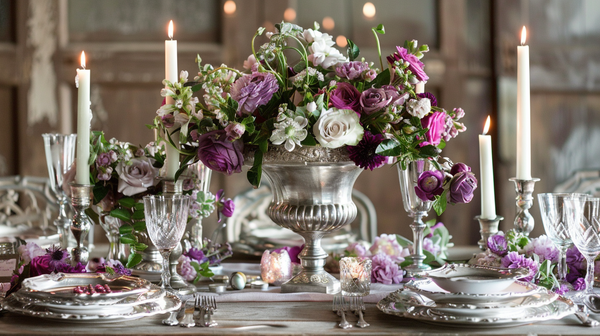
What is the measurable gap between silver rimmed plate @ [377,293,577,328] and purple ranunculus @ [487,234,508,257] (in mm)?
185

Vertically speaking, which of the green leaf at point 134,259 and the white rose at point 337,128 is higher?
the white rose at point 337,128

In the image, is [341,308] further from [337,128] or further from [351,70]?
[351,70]

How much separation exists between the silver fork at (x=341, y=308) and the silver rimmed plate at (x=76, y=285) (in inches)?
11.3

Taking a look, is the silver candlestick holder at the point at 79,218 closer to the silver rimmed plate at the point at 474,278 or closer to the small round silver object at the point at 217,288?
the small round silver object at the point at 217,288

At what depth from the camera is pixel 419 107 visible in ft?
3.36

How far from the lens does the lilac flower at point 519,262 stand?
3.38 ft

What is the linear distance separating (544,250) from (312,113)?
1.61ft

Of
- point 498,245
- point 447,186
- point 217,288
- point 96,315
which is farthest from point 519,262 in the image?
point 96,315

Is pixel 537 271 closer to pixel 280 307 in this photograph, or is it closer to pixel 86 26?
pixel 280 307

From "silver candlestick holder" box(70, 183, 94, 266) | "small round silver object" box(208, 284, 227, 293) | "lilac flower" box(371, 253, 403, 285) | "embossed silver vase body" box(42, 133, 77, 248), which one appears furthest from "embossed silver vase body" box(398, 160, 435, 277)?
"embossed silver vase body" box(42, 133, 77, 248)

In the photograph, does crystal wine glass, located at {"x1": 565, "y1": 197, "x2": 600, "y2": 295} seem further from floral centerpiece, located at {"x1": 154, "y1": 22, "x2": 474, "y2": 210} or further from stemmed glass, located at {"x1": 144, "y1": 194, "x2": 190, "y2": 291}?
stemmed glass, located at {"x1": 144, "y1": 194, "x2": 190, "y2": 291}

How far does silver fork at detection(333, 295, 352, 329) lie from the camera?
0.85 m

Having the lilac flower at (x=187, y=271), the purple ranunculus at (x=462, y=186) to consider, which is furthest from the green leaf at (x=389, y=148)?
the lilac flower at (x=187, y=271)

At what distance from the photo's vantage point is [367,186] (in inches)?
114
